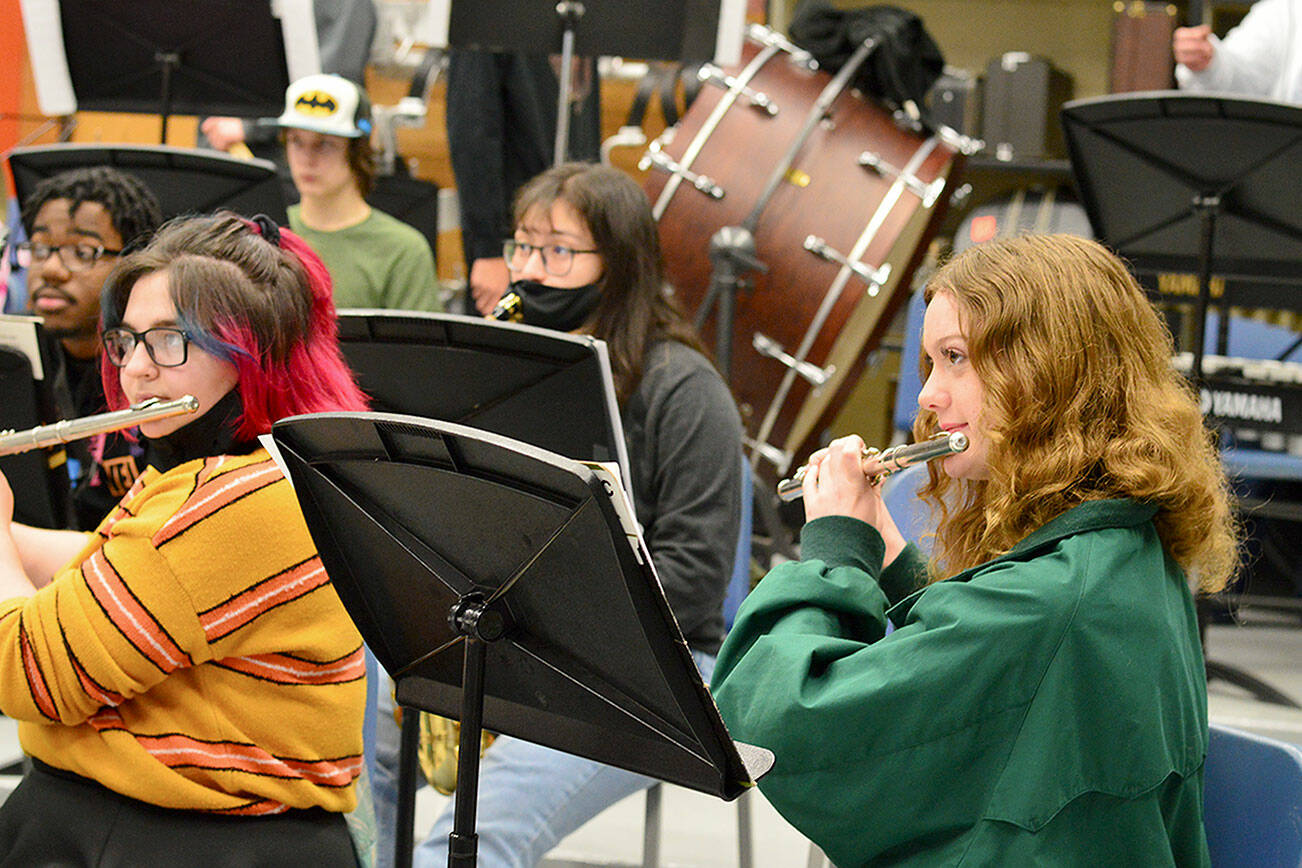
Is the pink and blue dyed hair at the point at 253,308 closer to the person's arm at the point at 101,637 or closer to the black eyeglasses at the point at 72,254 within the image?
the person's arm at the point at 101,637

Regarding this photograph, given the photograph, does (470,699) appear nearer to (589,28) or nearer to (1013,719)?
(1013,719)

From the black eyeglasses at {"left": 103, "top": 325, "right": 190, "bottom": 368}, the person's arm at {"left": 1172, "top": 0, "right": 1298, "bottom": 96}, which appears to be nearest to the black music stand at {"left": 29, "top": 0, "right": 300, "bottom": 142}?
the black eyeglasses at {"left": 103, "top": 325, "right": 190, "bottom": 368}

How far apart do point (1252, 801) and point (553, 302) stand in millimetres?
1256

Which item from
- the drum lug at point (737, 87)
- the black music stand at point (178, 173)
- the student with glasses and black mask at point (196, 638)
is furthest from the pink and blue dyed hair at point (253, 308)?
the drum lug at point (737, 87)

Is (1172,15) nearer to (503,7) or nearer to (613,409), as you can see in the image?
(503,7)

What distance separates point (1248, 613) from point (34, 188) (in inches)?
123

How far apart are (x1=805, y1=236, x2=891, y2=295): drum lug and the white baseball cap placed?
111 cm

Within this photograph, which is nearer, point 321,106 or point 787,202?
point 321,106

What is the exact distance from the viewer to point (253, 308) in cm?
145

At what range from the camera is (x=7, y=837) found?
1.39m

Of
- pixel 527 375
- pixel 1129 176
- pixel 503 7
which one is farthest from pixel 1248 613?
pixel 527 375

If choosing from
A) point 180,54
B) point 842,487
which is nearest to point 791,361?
point 180,54

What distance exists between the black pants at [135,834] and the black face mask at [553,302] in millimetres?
933

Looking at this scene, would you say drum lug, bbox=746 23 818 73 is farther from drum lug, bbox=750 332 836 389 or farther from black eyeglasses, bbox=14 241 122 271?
black eyeglasses, bbox=14 241 122 271
